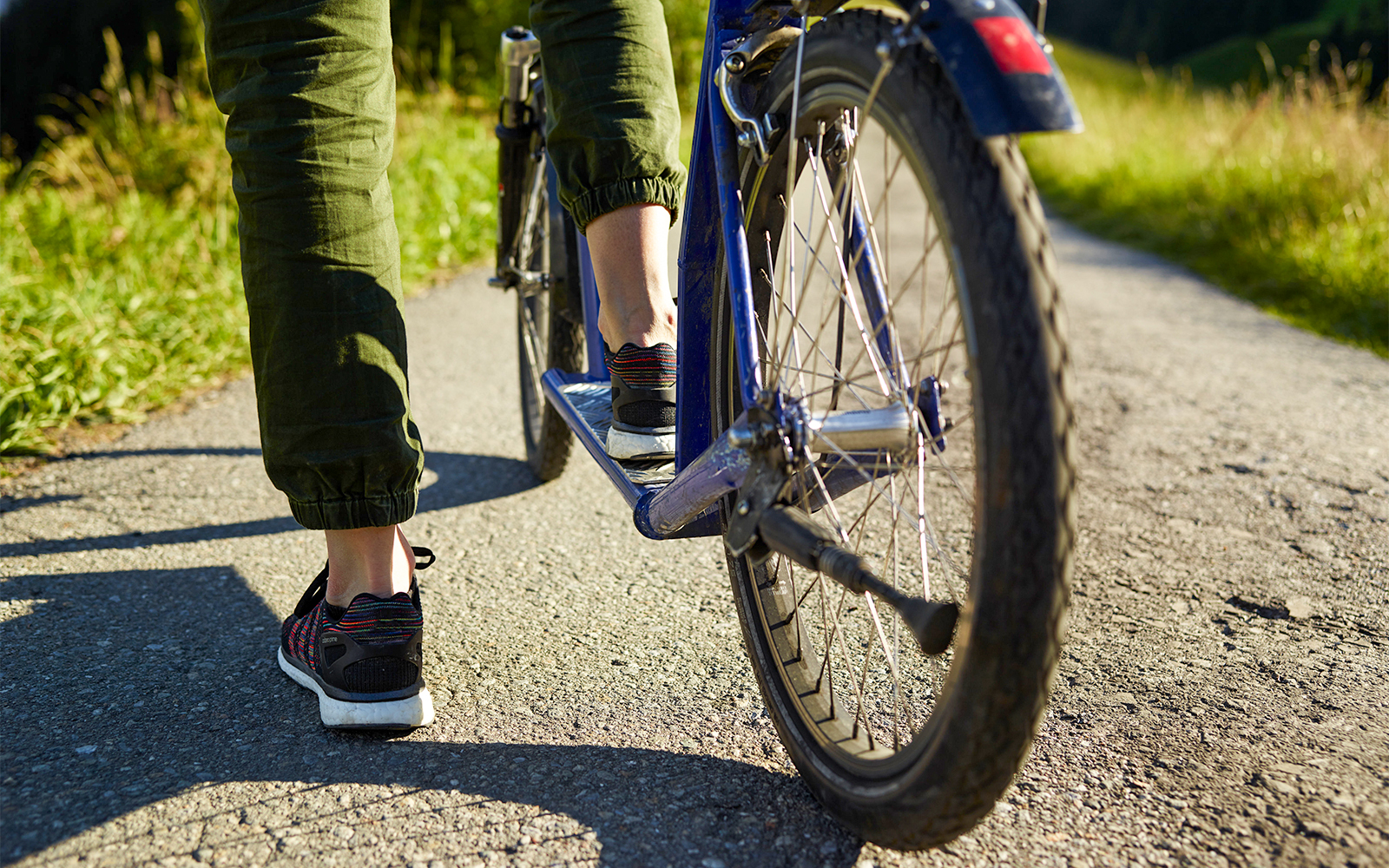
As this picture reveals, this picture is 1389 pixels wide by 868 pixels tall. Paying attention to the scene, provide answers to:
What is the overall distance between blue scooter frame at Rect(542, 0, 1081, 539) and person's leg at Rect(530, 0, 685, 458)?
0.14 m

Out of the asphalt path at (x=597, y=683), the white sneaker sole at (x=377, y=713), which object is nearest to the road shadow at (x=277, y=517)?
the asphalt path at (x=597, y=683)

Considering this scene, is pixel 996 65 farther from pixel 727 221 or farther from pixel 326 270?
pixel 326 270

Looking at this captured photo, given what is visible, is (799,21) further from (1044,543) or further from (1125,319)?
(1125,319)

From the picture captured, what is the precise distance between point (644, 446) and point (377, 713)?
23.7 inches

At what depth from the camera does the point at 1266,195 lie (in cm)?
622

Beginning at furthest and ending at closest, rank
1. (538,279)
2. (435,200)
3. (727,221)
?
(435,200)
(538,279)
(727,221)

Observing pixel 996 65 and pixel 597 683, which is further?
pixel 597 683

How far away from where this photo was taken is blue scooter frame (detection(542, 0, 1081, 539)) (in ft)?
3.20

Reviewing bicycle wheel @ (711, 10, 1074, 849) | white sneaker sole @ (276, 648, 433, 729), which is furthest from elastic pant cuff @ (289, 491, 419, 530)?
bicycle wheel @ (711, 10, 1074, 849)

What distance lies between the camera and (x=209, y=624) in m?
1.87

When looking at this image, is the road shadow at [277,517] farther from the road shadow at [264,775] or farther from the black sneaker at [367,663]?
the black sneaker at [367,663]

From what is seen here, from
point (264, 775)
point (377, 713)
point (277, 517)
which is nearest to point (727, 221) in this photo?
point (377, 713)

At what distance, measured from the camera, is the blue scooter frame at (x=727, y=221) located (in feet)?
3.20

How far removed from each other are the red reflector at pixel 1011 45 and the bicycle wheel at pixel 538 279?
149cm
